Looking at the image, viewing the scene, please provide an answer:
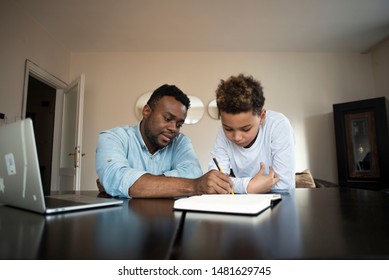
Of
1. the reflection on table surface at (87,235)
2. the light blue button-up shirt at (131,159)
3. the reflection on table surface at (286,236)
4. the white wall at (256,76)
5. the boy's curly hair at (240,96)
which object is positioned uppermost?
the white wall at (256,76)

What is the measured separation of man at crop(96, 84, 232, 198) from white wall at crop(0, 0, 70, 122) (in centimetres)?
185

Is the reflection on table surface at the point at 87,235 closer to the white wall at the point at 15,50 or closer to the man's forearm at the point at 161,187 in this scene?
the man's forearm at the point at 161,187

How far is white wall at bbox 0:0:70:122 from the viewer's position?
2.35 m

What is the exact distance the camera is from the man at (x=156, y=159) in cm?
86

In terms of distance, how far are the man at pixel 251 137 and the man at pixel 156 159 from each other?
8.3 inches

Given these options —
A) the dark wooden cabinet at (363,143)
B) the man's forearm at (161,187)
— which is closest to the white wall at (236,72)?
the dark wooden cabinet at (363,143)

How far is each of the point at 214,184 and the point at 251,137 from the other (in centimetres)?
52

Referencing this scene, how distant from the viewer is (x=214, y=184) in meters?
0.84

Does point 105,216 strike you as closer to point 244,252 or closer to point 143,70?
point 244,252

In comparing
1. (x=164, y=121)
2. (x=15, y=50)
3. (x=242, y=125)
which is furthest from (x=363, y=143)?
(x=15, y=50)

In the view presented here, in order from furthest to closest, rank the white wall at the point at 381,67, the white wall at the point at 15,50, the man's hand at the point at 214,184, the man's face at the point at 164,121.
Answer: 1. the white wall at the point at 381,67
2. the white wall at the point at 15,50
3. the man's face at the point at 164,121
4. the man's hand at the point at 214,184

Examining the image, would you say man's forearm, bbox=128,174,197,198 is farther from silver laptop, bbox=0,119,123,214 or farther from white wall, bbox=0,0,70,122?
white wall, bbox=0,0,70,122

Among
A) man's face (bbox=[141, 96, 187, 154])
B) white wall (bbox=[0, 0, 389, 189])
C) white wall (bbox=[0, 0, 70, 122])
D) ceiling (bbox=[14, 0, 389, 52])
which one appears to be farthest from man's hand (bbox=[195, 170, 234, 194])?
white wall (bbox=[0, 0, 389, 189])

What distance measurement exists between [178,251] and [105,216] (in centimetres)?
27
